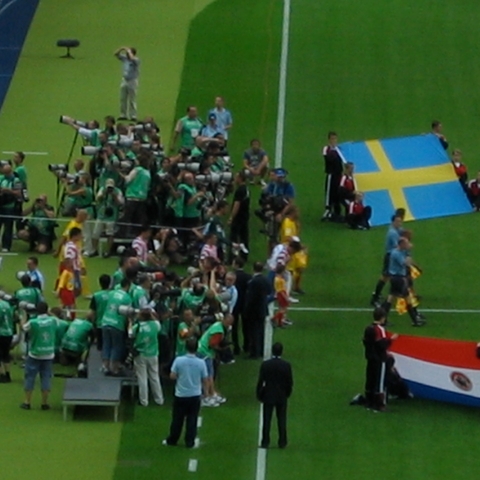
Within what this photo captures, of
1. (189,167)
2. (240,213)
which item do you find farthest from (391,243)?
(189,167)

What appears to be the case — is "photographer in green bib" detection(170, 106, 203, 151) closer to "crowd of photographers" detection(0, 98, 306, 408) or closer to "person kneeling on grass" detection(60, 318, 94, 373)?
"crowd of photographers" detection(0, 98, 306, 408)

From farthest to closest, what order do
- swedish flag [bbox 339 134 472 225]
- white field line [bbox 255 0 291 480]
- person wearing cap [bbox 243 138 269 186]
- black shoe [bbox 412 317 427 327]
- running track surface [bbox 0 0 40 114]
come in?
1. running track surface [bbox 0 0 40 114]
2. person wearing cap [bbox 243 138 269 186]
3. swedish flag [bbox 339 134 472 225]
4. black shoe [bbox 412 317 427 327]
5. white field line [bbox 255 0 291 480]

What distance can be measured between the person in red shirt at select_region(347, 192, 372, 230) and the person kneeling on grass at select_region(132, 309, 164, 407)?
912cm

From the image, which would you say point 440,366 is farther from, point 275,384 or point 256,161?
point 256,161

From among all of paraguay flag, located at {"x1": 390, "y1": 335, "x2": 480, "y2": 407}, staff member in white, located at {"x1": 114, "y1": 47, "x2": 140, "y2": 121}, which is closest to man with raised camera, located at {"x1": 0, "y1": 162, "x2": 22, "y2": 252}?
staff member in white, located at {"x1": 114, "y1": 47, "x2": 140, "y2": 121}

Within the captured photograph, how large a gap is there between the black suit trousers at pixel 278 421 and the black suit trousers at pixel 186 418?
0.90 m

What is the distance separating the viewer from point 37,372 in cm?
2653

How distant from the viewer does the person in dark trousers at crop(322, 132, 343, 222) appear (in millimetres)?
35406

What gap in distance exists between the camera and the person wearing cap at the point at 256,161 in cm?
3625

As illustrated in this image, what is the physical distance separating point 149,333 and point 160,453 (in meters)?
1.87

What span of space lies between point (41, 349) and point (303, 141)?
14.7 m

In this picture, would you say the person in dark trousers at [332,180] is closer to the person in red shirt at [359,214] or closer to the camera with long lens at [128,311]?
the person in red shirt at [359,214]

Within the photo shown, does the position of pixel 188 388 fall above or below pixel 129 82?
below

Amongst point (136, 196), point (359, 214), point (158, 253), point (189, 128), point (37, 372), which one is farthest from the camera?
point (189, 128)
